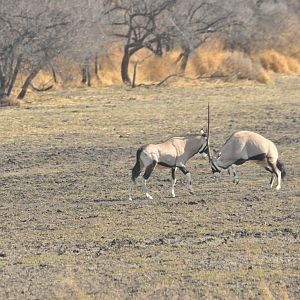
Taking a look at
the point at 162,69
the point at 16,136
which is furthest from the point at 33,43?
the point at 162,69

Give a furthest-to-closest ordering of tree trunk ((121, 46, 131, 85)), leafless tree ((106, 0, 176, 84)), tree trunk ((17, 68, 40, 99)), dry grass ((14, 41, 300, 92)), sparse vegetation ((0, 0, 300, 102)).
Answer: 1. tree trunk ((121, 46, 131, 85))
2. leafless tree ((106, 0, 176, 84))
3. dry grass ((14, 41, 300, 92))
4. tree trunk ((17, 68, 40, 99))
5. sparse vegetation ((0, 0, 300, 102))

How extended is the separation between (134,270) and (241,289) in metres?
1.18

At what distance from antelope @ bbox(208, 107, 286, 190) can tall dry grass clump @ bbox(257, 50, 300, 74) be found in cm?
3165

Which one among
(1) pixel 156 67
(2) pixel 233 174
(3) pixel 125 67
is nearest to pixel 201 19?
(1) pixel 156 67

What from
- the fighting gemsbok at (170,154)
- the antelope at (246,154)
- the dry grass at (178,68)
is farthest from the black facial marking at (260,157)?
the dry grass at (178,68)

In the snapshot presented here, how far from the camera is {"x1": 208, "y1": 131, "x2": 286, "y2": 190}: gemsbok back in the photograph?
13.6 metres

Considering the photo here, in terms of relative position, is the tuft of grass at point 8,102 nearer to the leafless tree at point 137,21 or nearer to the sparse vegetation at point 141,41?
the sparse vegetation at point 141,41

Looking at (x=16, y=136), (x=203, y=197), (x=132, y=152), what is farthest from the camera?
(x=16, y=136)

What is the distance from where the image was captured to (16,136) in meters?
20.8

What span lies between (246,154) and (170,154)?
46.3 inches

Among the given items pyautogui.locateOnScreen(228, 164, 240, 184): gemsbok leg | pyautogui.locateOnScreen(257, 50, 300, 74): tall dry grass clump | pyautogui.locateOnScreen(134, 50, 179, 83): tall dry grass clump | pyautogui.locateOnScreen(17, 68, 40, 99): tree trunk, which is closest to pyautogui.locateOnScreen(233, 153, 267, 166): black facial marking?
pyautogui.locateOnScreen(228, 164, 240, 184): gemsbok leg

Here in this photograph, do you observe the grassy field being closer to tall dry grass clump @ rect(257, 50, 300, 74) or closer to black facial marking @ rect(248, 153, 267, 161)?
black facial marking @ rect(248, 153, 267, 161)

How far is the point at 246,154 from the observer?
13586 mm

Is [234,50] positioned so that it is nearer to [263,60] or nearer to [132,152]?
[263,60]
